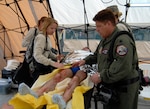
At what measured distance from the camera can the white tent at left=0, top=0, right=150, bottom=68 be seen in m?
3.12

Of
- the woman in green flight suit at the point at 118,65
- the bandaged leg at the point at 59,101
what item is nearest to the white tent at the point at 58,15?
the woman in green flight suit at the point at 118,65

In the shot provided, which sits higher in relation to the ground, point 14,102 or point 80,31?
point 80,31

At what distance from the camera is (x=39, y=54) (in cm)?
206

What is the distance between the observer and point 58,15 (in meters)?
3.45

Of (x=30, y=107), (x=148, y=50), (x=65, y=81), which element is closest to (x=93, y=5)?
(x=148, y=50)

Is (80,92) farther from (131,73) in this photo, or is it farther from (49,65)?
(49,65)

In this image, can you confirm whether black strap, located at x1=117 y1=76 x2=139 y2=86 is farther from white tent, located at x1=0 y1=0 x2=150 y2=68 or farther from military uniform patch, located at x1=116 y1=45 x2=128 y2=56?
white tent, located at x1=0 y1=0 x2=150 y2=68

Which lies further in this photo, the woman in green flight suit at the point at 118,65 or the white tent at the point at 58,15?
the white tent at the point at 58,15

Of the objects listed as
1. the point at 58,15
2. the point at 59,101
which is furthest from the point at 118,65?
the point at 58,15

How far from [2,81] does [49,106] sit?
6.33 ft

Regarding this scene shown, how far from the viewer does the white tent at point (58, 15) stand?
10.2ft

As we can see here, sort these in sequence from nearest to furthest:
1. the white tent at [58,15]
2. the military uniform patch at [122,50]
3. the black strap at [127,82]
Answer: the military uniform patch at [122,50] → the black strap at [127,82] → the white tent at [58,15]

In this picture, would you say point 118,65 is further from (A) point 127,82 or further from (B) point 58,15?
(B) point 58,15

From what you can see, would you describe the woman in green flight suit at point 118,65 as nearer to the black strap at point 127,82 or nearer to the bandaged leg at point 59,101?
the black strap at point 127,82
